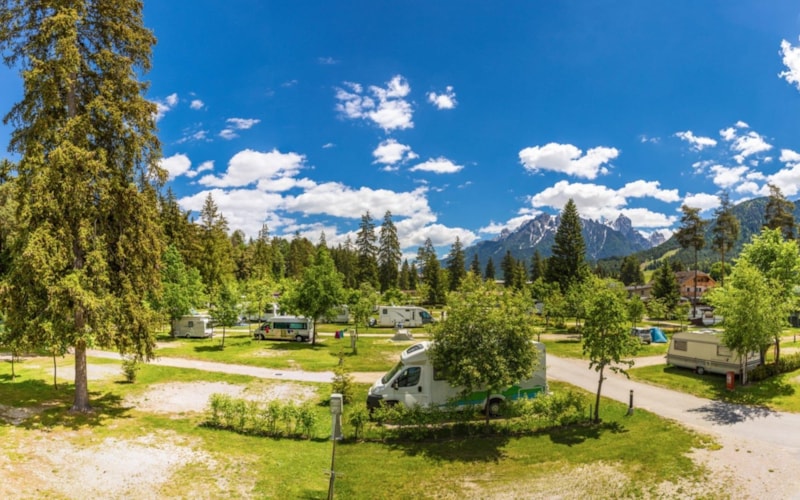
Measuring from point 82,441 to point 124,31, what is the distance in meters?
14.1

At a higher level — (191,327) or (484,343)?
(484,343)

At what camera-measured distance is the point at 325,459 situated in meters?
12.7

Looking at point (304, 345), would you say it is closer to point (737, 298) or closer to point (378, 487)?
point (378, 487)

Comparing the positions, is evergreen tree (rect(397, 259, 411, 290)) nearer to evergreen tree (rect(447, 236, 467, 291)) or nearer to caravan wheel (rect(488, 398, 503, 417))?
evergreen tree (rect(447, 236, 467, 291))

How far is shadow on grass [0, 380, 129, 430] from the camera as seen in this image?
14.3 metres

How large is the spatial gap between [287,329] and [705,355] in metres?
30.6

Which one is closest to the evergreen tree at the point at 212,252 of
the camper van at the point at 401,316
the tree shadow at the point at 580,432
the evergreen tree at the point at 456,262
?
the camper van at the point at 401,316

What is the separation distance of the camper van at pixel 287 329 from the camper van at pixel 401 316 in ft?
49.9

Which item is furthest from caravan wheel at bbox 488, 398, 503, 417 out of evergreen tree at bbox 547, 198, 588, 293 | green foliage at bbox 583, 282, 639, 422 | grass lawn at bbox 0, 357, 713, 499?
evergreen tree at bbox 547, 198, 588, 293

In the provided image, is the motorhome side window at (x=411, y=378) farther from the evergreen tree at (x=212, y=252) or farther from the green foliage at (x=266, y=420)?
the evergreen tree at (x=212, y=252)

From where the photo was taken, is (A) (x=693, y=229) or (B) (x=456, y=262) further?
(B) (x=456, y=262)

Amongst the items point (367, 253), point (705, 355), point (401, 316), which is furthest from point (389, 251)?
point (705, 355)

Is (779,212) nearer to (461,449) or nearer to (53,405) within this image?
(461,449)

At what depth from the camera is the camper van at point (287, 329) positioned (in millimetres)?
38719
